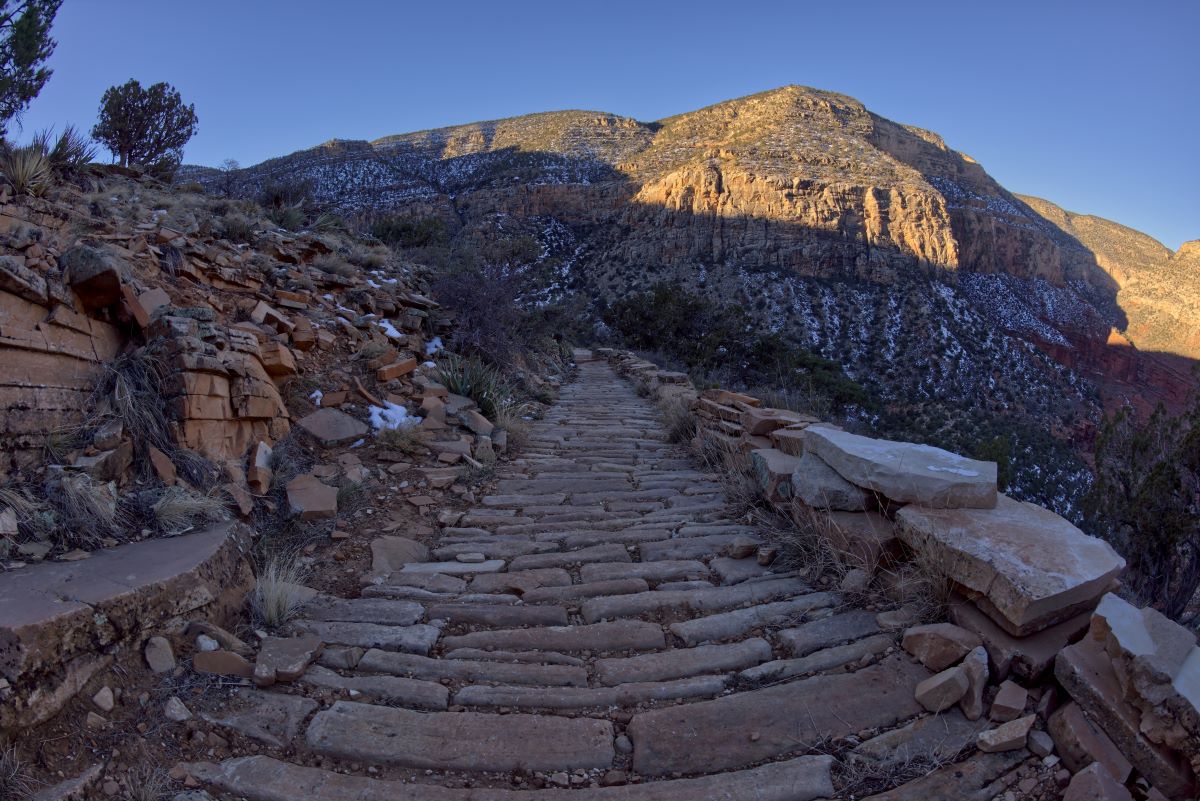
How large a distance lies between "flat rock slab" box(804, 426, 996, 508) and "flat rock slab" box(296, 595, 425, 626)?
2.53m

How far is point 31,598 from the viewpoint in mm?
2475

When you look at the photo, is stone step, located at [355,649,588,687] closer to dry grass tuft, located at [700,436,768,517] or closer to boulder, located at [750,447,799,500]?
boulder, located at [750,447,799,500]

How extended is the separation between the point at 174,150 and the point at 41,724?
18538mm

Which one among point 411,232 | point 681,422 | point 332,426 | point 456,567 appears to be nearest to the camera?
point 456,567

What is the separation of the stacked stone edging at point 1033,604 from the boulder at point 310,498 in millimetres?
3068

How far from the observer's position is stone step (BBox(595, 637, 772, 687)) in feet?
9.35

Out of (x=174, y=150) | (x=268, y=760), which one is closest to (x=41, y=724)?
(x=268, y=760)

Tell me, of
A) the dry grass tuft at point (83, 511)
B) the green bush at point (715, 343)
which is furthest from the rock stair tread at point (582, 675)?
the green bush at point (715, 343)

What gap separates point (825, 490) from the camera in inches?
150

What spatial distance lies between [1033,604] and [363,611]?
306 cm

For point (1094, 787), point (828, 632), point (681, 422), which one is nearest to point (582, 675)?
point (828, 632)

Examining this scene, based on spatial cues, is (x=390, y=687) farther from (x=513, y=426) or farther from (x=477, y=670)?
(x=513, y=426)

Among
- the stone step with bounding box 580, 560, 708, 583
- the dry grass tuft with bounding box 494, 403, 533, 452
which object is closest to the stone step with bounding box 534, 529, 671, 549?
the stone step with bounding box 580, 560, 708, 583

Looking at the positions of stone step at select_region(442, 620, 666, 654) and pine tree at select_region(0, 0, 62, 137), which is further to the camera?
pine tree at select_region(0, 0, 62, 137)
